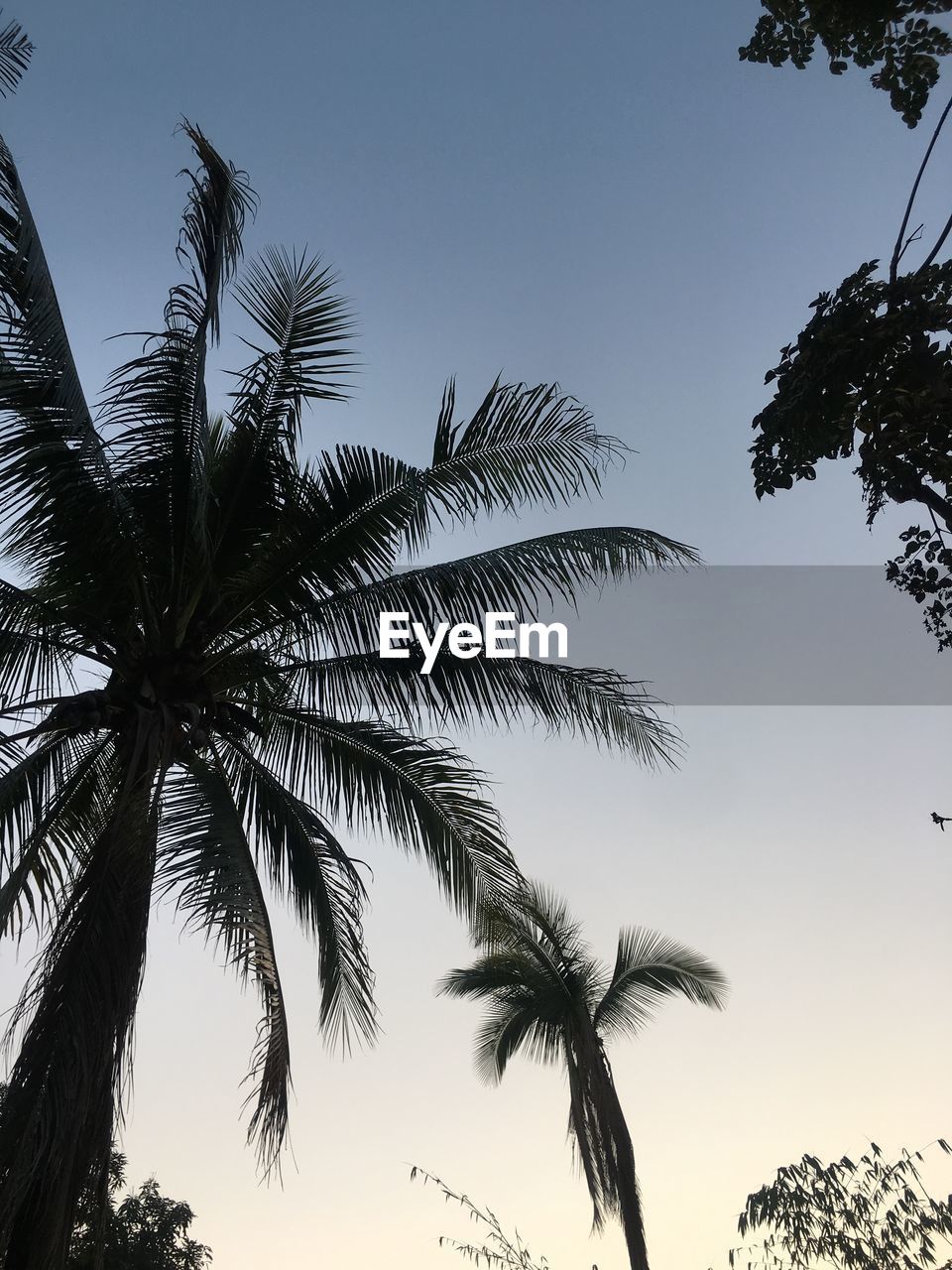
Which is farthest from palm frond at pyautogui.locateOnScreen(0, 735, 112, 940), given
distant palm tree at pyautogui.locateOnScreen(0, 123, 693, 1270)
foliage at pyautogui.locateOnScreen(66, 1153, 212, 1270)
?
foliage at pyautogui.locateOnScreen(66, 1153, 212, 1270)

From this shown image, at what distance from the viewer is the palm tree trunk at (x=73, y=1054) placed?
22.0 ft

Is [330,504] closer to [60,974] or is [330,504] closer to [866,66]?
[60,974]

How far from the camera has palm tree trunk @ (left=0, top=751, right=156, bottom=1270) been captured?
6.72 m

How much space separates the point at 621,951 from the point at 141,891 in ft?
34.4


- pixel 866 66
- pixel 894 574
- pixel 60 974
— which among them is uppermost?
pixel 866 66

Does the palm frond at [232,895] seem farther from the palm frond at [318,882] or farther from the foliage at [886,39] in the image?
the foliage at [886,39]

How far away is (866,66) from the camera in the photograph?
5.76 metres

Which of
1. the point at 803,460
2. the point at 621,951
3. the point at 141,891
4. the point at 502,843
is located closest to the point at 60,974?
the point at 141,891

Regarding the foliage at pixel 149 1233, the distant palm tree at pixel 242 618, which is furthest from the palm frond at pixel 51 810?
the foliage at pixel 149 1233

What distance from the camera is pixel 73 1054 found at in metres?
7.05

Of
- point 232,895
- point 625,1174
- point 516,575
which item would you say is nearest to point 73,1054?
point 232,895

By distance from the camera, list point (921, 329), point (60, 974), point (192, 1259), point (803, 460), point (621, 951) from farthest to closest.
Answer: point (192, 1259), point (621, 951), point (60, 974), point (803, 460), point (921, 329)

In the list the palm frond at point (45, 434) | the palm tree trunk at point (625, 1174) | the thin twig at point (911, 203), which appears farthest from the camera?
the palm tree trunk at point (625, 1174)

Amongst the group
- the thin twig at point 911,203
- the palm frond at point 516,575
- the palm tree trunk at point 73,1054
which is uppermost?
the palm frond at point 516,575
